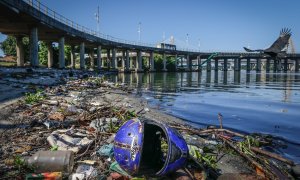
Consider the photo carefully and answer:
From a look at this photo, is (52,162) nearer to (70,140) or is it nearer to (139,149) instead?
(70,140)

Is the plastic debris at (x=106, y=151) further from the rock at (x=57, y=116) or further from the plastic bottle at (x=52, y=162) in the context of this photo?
the rock at (x=57, y=116)

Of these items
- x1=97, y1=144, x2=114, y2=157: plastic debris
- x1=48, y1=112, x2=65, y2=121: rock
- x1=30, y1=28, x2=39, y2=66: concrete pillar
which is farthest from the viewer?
x1=30, y1=28, x2=39, y2=66: concrete pillar

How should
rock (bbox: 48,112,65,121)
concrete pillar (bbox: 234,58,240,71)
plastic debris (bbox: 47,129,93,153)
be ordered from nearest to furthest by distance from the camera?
plastic debris (bbox: 47,129,93,153) → rock (bbox: 48,112,65,121) → concrete pillar (bbox: 234,58,240,71)

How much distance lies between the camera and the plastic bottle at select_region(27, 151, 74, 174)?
214 inches

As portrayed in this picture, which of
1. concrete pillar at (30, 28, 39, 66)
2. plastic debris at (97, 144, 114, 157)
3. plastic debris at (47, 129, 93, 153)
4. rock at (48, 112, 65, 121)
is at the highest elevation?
concrete pillar at (30, 28, 39, 66)

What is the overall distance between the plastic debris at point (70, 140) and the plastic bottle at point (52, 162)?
35.4 inches

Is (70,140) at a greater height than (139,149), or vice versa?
(139,149)

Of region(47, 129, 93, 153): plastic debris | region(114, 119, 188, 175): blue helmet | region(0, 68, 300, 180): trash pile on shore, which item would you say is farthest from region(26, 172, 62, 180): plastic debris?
region(47, 129, 93, 153): plastic debris

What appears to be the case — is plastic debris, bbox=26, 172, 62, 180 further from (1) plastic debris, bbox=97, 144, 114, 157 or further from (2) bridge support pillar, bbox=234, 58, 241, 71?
(2) bridge support pillar, bbox=234, 58, 241, 71

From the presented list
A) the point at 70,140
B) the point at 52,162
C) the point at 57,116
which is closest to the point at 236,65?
the point at 57,116

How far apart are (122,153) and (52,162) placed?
1338mm

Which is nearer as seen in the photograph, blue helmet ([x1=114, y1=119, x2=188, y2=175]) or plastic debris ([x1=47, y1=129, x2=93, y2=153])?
blue helmet ([x1=114, y1=119, x2=188, y2=175])

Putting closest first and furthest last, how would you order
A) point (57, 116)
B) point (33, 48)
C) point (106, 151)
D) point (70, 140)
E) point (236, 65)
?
point (106, 151), point (70, 140), point (57, 116), point (33, 48), point (236, 65)

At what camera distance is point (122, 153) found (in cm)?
528
